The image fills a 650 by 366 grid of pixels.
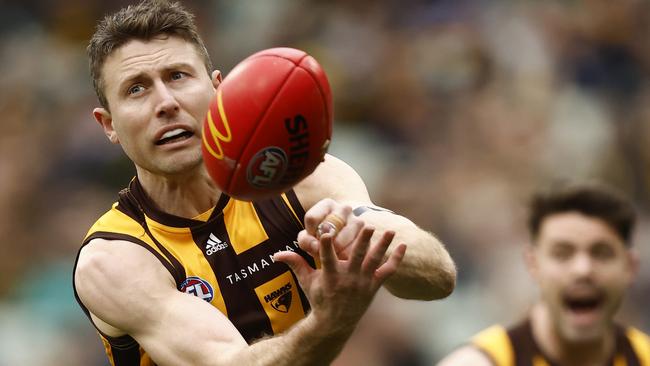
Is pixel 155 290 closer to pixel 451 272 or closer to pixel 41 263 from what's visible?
pixel 451 272

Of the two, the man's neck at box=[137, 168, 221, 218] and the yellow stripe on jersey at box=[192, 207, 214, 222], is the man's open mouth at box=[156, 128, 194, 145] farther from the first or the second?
the yellow stripe on jersey at box=[192, 207, 214, 222]

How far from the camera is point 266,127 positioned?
3.88 meters

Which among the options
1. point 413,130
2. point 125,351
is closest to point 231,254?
point 125,351

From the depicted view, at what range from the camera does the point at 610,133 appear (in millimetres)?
9711

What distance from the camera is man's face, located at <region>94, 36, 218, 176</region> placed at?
14.9 ft

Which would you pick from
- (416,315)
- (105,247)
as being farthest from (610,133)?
(105,247)

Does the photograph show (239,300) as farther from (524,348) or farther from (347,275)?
(524,348)

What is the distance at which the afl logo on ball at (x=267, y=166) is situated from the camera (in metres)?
3.89

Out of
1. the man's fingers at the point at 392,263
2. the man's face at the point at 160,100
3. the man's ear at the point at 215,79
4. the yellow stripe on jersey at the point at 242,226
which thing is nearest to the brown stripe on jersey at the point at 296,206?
the yellow stripe on jersey at the point at 242,226

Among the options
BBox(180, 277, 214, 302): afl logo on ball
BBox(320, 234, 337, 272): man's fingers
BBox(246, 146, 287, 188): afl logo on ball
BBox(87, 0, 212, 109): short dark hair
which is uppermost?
BBox(87, 0, 212, 109): short dark hair

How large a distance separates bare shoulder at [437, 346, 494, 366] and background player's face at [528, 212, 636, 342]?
0.55 m

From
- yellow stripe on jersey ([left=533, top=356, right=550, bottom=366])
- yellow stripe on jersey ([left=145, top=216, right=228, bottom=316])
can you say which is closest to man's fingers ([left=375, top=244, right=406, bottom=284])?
yellow stripe on jersey ([left=145, top=216, right=228, bottom=316])

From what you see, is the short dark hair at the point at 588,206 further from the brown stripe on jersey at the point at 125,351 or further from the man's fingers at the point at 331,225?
the man's fingers at the point at 331,225

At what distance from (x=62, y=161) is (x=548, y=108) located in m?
4.00
